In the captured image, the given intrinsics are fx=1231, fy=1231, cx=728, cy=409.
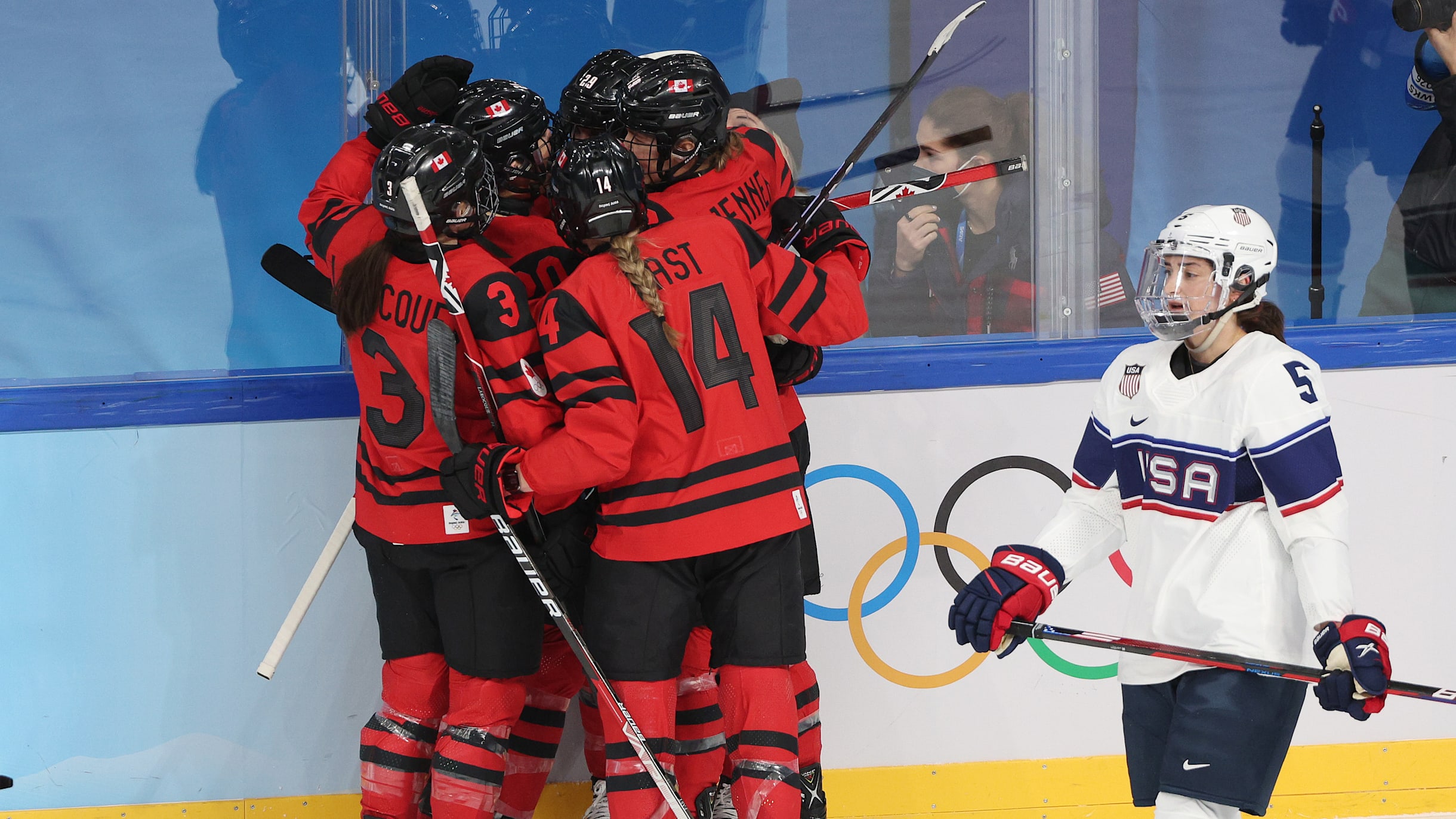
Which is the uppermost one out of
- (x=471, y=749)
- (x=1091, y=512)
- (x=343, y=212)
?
(x=343, y=212)

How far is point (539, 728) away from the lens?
2.68 metres

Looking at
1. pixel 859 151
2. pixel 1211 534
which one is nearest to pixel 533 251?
pixel 859 151

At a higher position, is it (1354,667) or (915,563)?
(1354,667)

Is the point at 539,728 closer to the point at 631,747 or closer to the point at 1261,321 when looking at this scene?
the point at 631,747

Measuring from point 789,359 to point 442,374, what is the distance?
700mm

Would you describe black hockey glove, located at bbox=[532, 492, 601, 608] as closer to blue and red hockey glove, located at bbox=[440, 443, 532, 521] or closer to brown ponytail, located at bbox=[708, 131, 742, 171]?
blue and red hockey glove, located at bbox=[440, 443, 532, 521]

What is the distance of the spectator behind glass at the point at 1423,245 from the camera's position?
3.29 meters

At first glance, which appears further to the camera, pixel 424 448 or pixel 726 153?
pixel 726 153

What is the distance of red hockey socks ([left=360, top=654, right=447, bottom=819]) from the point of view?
2.47 metres

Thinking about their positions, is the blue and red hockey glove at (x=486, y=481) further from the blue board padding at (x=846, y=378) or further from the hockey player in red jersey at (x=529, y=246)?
Answer: the blue board padding at (x=846, y=378)

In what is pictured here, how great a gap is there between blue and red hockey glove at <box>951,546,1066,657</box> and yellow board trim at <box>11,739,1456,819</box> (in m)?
0.94

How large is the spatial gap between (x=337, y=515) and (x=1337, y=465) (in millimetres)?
2140

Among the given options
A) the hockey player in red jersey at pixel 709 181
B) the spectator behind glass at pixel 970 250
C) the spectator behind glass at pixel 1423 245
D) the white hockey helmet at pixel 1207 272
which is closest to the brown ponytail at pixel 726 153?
the hockey player in red jersey at pixel 709 181

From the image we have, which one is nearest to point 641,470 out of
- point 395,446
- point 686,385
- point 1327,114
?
point 686,385
